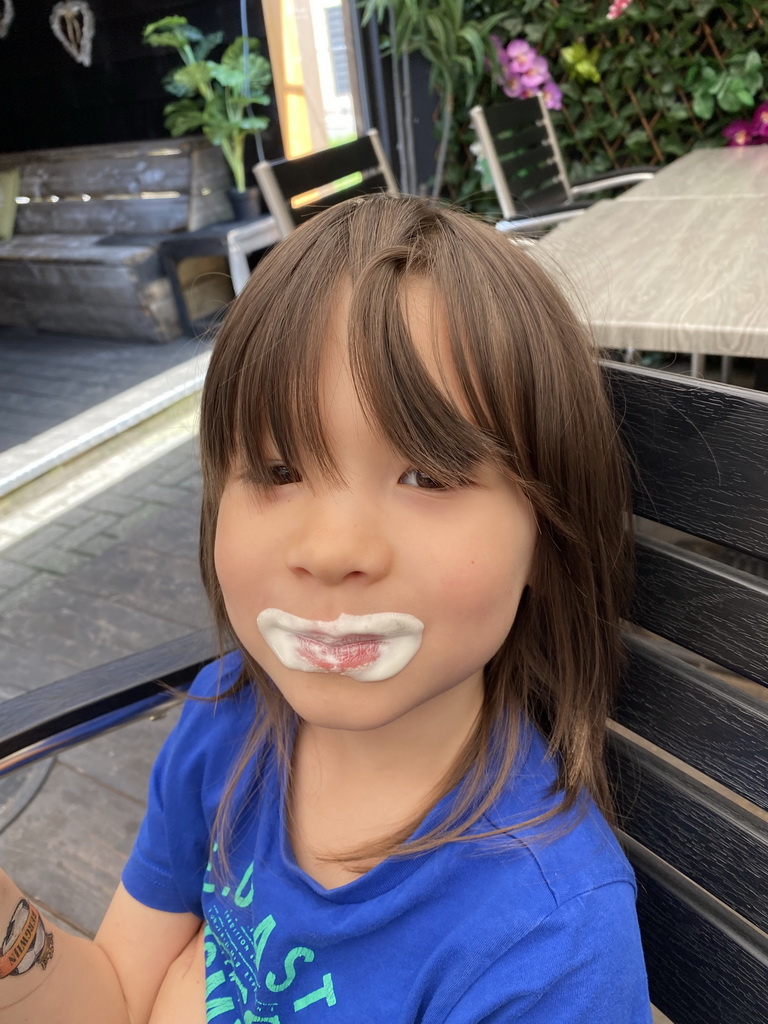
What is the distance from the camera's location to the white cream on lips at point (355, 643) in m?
0.48

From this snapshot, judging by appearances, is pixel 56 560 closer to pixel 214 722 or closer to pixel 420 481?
pixel 214 722

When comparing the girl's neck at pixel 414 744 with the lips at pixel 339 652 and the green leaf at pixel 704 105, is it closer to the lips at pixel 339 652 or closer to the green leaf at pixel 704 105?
the lips at pixel 339 652

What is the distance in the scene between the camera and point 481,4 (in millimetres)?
3318

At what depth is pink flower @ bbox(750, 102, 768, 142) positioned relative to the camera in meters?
2.84

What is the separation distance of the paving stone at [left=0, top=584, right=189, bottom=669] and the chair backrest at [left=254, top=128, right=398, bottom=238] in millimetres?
1053

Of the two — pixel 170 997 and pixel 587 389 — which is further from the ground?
pixel 587 389

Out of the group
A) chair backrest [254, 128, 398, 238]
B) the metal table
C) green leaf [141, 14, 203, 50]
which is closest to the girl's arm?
the metal table

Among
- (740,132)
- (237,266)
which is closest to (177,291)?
(237,266)

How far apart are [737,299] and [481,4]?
287cm

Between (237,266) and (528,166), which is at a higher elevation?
(528,166)

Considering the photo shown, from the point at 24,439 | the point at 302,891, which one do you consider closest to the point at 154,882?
the point at 302,891

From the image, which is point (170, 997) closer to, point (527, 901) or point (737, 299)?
point (527, 901)

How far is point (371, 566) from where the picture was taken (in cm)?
46

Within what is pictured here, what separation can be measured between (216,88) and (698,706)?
10.3ft
